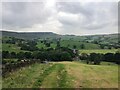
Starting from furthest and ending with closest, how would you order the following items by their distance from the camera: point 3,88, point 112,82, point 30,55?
point 30,55 → point 112,82 → point 3,88

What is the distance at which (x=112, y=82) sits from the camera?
46812 mm

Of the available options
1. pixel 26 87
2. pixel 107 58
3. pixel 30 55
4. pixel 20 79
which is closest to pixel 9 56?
pixel 30 55

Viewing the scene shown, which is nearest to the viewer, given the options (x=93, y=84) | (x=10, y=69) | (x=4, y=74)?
(x=93, y=84)

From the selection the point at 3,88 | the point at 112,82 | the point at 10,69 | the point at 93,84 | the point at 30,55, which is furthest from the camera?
the point at 30,55

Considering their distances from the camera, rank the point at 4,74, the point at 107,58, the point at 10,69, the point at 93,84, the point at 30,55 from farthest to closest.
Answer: the point at 30,55
the point at 107,58
the point at 10,69
the point at 4,74
the point at 93,84

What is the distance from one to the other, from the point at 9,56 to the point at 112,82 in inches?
2899

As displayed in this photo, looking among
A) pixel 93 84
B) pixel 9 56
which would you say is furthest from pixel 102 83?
pixel 9 56

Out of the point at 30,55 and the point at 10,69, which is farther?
the point at 30,55

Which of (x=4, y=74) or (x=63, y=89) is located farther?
(x=4, y=74)

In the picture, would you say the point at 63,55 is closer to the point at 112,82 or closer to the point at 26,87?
the point at 112,82

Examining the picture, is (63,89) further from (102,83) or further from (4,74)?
(4,74)

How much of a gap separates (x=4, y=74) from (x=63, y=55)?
65953 millimetres

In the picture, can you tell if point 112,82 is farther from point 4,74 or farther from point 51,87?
point 4,74

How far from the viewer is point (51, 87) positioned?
3944cm
